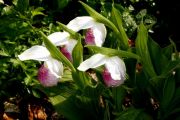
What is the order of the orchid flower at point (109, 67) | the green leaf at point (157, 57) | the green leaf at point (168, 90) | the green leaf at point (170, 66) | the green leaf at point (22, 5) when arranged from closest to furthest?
the orchid flower at point (109, 67) → the green leaf at point (170, 66) → the green leaf at point (168, 90) → the green leaf at point (157, 57) → the green leaf at point (22, 5)

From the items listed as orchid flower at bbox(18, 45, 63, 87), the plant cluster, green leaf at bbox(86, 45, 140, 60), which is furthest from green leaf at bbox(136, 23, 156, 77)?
orchid flower at bbox(18, 45, 63, 87)

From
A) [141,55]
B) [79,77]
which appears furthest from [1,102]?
[141,55]

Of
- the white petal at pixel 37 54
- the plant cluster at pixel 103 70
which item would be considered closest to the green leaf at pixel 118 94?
the plant cluster at pixel 103 70

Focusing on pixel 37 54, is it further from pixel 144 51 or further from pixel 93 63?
pixel 144 51

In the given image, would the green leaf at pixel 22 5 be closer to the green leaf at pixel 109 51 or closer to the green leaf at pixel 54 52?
the green leaf at pixel 54 52

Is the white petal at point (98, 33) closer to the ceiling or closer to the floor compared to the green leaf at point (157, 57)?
closer to the ceiling

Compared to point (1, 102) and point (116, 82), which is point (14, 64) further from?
point (116, 82)

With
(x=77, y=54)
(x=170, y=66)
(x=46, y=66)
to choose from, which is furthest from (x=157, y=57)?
(x=46, y=66)
